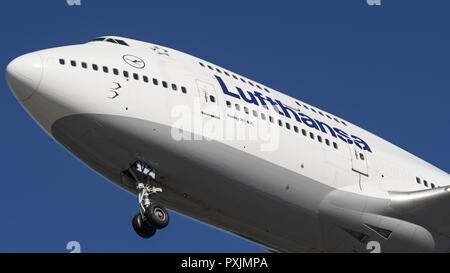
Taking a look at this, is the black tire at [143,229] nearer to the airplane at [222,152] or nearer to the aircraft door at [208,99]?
the airplane at [222,152]

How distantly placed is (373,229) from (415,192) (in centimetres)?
224

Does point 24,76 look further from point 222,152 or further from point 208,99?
point 222,152

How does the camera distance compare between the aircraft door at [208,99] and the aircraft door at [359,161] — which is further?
the aircraft door at [359,161]

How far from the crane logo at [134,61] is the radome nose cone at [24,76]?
3360 mm

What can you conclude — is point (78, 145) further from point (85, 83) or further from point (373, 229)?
point (373, 229)

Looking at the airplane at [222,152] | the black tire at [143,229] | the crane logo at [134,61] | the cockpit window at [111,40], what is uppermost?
the cockpit window at [111,40]

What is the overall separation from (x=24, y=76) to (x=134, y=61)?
4284 mm

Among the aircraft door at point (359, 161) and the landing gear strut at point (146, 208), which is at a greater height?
the aircraft door at point (359, 161)

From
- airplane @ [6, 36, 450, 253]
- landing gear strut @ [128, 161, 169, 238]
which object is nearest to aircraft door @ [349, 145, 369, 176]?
airplane @ [6, 36, 450, 253]

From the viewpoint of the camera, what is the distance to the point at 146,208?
1180 inches

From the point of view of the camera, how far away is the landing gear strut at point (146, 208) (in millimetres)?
29641

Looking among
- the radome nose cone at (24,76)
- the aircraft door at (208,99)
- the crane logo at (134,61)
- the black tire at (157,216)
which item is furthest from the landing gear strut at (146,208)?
the radome nose cone at (24,76)

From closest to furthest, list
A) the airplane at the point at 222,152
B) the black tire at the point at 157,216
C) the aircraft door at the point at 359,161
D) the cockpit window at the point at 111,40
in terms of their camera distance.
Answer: the black tire at the point at 157,216 → the airplane at the point at 222,152 → the cockpit window at the point at 111,40 → the aircraft door at the point at 359,161

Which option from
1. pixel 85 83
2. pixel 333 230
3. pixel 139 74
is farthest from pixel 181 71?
pixel 333 230
